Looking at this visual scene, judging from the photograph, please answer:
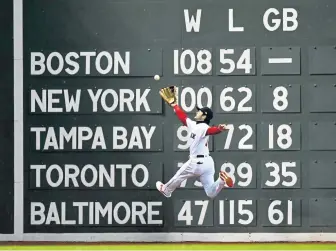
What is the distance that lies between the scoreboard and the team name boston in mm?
11

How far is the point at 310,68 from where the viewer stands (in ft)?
34.4

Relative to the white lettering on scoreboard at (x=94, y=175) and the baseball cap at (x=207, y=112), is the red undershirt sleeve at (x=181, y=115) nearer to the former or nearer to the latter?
the baseball cap at (x=207, y=112)

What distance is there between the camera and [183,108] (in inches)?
415

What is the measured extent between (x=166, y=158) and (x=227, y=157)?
65 centimetres

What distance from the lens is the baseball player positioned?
10.2 meters

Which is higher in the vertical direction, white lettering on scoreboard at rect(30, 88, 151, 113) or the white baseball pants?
white lettering on scoreboard at rect(30, 88, 151, 113)

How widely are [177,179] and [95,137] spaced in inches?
39.9

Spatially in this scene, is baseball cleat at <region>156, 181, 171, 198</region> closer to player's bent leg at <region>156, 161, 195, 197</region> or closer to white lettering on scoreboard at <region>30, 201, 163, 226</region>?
player's bent leg at <region>156, 161, 195, 197</region>

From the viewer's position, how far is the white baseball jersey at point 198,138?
10.2m

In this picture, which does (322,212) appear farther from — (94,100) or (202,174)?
(94,100)

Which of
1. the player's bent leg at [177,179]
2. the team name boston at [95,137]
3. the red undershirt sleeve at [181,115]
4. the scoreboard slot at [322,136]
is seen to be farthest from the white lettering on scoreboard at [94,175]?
the scoreboard slot at [322,136]

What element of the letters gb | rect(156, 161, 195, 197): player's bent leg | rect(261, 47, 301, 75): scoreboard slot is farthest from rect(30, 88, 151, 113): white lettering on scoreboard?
the letters gb
